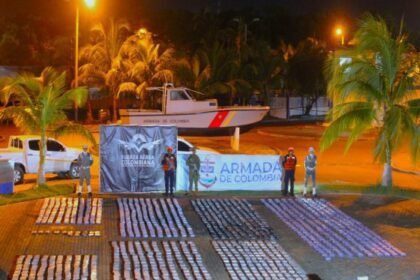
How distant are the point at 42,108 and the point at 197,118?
18531 millimetres

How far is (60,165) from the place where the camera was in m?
22.8

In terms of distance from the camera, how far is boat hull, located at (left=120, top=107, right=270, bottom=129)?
3712 centimetres

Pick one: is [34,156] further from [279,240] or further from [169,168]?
[279,240]

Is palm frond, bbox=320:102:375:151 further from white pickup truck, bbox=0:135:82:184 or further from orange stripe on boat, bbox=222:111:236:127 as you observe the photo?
orange stripe on boat, bbox=222:111:236:127

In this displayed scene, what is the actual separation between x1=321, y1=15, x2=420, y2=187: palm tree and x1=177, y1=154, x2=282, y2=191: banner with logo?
1792 mm

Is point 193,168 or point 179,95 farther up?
point 179,95

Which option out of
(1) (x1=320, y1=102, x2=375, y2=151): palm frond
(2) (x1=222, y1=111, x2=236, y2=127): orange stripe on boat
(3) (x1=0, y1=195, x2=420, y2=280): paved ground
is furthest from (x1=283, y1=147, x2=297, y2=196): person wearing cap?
(2) (x1=222, y1=111, x2=236, y2=127): orange stripe on boat

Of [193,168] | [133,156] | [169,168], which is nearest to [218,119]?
[133,156]

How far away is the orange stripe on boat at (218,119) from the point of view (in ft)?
125

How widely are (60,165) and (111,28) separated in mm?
23486

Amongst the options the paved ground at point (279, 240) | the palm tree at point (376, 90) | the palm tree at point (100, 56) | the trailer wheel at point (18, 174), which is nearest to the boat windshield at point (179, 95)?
the palm tree at point (100, 56)

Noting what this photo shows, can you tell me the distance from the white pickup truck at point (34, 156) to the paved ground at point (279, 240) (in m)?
3.75

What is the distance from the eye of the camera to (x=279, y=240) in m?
15.3

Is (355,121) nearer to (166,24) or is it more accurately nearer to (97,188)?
(97,188)
